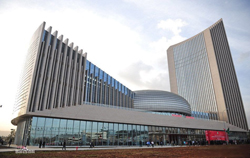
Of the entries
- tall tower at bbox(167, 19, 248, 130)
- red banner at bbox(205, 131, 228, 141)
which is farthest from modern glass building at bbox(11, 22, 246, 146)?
tall tower at bbox(167, 19, 248, 130)

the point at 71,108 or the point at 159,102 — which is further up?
the point at 159,102

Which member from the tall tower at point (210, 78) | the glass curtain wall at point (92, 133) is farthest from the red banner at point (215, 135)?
the tall tower at point (210, 78)

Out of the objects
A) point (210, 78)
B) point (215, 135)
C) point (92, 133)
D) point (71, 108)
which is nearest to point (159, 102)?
point (215, 135)

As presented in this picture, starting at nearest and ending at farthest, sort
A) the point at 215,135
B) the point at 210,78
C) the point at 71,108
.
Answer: the point at 71,108 → the point at 215,135 → the point at 210,78

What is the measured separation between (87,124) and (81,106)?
4.52 metres

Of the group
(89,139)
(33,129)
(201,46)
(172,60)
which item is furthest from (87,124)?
(172,60)

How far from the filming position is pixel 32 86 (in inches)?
1336

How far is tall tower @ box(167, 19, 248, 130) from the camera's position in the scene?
106 m

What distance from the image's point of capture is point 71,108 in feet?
127

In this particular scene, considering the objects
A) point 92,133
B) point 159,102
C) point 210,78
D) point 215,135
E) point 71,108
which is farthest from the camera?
point 210,78

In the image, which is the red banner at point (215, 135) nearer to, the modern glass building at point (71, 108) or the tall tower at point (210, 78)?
the modern glass building at point (71, 108)

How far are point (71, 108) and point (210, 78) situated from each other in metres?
→ 103

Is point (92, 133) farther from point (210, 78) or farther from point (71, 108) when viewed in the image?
point (210, 78)

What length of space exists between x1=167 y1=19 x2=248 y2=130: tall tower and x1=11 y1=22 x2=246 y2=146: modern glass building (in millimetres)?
59589
